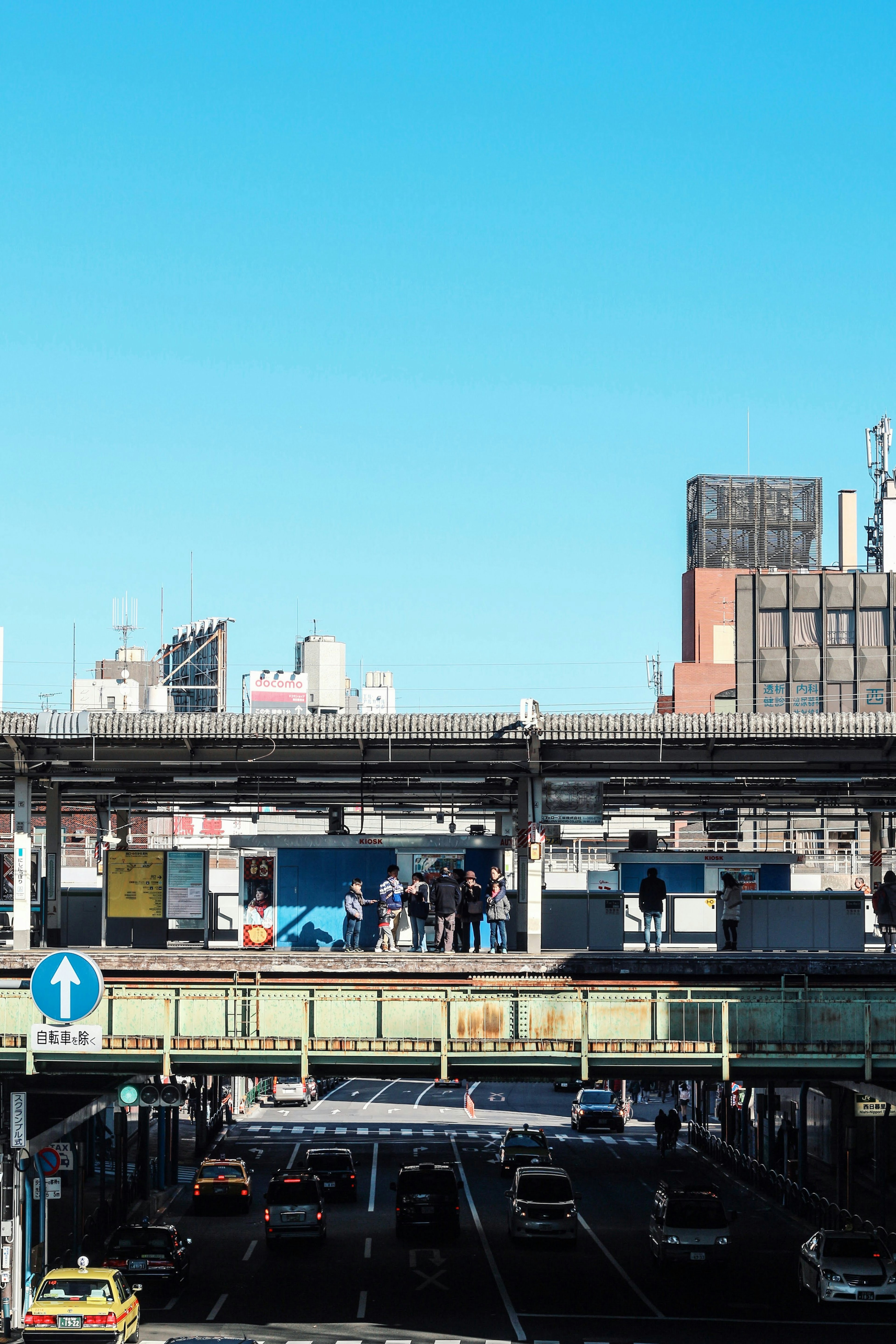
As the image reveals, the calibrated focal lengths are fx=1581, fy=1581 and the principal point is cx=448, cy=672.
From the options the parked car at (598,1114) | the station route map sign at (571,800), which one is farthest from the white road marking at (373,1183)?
the station route map sign at (571,800)

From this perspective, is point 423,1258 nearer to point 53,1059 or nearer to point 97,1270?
point 97,1270

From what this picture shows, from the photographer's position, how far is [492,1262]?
36500 mm

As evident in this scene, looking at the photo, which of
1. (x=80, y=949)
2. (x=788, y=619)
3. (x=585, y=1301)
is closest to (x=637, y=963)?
(x=585, y=1301)

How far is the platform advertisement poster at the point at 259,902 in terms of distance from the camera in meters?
36.8

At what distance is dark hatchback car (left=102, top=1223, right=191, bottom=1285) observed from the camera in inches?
1291

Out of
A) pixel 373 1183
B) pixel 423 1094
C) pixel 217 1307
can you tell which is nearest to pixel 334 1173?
pixel 373 1183

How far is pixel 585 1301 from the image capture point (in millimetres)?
31828

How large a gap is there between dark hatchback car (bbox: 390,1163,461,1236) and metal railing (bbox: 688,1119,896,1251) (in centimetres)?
916

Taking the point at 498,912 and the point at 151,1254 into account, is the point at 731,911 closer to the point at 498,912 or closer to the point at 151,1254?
the point at 498,912

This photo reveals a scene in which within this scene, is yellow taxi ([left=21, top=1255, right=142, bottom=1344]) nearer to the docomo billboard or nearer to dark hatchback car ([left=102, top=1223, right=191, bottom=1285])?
dark hatchback car ([left=102, top=1223, right=191, bottom=1285])

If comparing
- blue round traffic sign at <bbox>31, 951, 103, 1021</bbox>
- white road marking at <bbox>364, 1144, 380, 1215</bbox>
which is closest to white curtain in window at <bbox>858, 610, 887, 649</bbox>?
white road marking at <bbox>364, 1144, 380, 1215</bbox>

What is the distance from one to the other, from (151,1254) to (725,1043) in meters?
14.6

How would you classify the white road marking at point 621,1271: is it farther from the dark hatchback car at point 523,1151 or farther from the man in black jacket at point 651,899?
the man in black jacket at point 651,899

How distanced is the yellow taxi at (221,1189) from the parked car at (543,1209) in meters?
9.52
